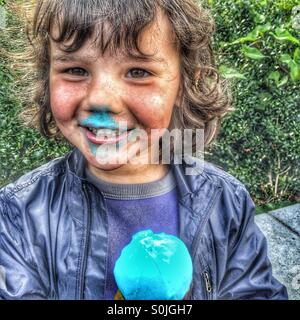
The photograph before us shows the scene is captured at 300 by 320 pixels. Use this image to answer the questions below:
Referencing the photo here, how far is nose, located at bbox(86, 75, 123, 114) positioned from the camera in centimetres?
105

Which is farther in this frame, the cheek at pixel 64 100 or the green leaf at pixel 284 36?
the green leaf at pixel 284 36

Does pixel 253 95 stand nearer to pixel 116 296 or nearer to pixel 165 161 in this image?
pixel 165 161

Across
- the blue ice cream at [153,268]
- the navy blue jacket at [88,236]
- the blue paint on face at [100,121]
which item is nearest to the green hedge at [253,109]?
the navy blue jacket at [88,236]

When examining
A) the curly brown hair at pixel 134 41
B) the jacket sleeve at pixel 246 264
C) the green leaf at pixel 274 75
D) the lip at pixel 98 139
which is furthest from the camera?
the green leaf at pixel 274 75

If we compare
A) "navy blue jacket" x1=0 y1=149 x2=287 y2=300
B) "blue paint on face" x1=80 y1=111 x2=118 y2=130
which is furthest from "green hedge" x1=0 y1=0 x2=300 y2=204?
"blue paint on face" x1=80 y1=111 x2=118 y2=130

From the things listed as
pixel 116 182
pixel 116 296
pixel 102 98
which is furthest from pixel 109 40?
pixel 116 296

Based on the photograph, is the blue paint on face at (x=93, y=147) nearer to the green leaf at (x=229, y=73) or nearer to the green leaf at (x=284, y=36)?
the green leaf at (x=229, y=73)

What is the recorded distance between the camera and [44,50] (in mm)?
1157

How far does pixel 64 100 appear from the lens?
1091 mm

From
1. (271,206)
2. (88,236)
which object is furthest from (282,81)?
(88,236)

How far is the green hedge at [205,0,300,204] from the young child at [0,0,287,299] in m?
0.07

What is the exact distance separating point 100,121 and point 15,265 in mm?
397

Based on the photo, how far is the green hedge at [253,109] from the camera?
1315 mm

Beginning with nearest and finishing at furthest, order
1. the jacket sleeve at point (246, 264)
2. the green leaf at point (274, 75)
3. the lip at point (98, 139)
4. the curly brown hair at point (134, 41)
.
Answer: the curly brown hair at point (134, 41) < the lip at point (98, 139) < the jacket sleeve at point (246, 264) < the green leaf at point (274, 75)
